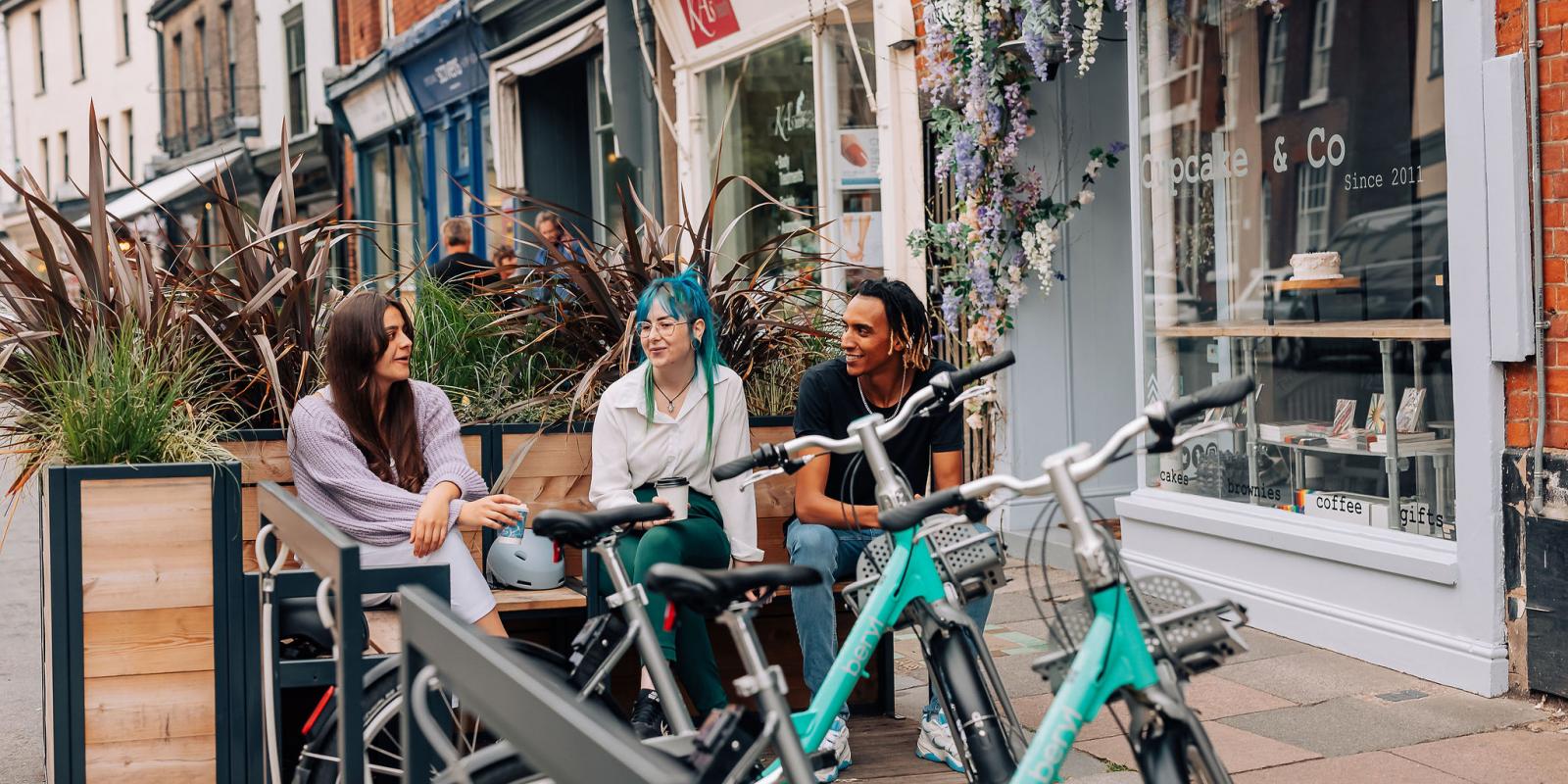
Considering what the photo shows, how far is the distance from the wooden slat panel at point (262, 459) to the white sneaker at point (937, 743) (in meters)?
2.04

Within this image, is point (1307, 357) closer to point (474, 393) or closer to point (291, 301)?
point (474, 393)

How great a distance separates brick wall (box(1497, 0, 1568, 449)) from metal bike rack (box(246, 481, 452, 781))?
3.56 meters

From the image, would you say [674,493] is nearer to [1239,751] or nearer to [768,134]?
[1239,751]

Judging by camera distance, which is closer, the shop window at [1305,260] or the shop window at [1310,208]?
the shop window at [1305,260]

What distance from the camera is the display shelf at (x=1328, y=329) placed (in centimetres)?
565

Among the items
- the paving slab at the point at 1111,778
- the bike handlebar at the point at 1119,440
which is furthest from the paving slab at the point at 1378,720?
the bike handlebar at the point at 1119,440

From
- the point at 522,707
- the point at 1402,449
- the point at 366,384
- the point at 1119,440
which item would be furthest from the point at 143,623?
the point at 1402,449

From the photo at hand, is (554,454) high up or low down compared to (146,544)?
up

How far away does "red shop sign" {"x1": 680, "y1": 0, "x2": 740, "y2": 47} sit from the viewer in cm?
1088

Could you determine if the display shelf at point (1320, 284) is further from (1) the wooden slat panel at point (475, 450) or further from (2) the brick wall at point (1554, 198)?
(1) the wooden slat panel at point (475, 450)

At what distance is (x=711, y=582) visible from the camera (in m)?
2.60

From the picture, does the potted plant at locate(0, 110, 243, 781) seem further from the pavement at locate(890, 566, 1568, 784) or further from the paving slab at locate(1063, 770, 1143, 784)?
the paving slab at locate(1063, 770, 1143, 784)

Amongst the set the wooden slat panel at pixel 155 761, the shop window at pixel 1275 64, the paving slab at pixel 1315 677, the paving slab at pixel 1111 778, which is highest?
the shop window at pixel 1275 64

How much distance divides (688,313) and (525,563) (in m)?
0.95
